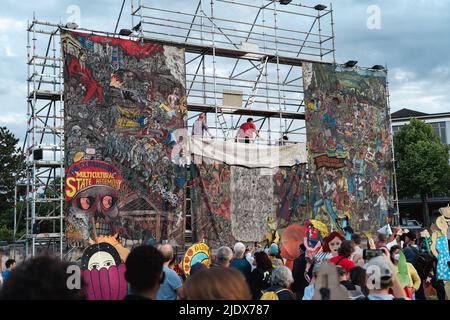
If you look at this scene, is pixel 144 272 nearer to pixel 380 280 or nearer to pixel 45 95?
pixel 380 280

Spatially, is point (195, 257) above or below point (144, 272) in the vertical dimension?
below

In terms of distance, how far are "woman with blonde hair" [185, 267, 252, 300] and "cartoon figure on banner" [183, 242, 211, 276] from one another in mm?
5594

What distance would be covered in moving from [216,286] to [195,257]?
19.2 feet

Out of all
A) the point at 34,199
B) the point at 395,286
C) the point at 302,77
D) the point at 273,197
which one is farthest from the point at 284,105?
the point at 395,286

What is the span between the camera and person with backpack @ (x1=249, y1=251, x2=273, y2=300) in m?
6.23

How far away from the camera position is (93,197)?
14.9 meters

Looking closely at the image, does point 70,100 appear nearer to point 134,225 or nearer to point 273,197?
point 134,225

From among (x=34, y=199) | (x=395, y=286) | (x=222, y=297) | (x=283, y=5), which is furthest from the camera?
(x=283, y=5)

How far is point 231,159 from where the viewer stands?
1794cm

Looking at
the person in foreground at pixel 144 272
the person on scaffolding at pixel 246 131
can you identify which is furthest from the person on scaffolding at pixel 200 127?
the person in foreground at pixel 144 272

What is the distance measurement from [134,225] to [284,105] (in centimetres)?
805

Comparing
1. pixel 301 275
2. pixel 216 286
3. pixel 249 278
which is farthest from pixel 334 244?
pixel 216 286

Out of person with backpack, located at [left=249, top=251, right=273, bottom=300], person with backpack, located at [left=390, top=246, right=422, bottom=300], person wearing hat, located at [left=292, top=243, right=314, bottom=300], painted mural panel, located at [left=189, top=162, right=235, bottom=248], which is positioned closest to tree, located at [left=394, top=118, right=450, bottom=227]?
painted mural panel, located at [left=189, top=162, right=235, bottom=248]

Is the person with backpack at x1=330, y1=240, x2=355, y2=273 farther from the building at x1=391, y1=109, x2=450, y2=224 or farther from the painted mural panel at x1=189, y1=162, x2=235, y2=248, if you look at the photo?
the building at x1=391, y1=109, x2=450, y2=224
